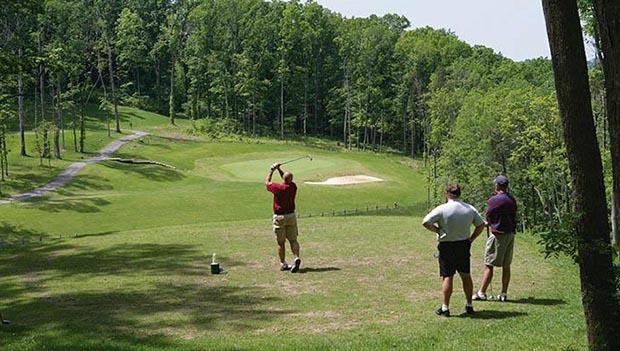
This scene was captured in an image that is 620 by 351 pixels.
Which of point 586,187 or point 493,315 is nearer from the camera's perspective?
point 586,187

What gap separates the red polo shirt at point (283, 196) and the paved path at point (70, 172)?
3498 centimetres

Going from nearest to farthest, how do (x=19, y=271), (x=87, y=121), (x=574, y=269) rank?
(x=574, y=269) → (x=19, y=271) → (x=87, y=121)

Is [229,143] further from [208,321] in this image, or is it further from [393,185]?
[208,321]

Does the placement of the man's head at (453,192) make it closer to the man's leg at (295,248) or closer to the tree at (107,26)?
the man's leg at (295,248)

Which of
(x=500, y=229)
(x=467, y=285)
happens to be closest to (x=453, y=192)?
(x=467, y=285)

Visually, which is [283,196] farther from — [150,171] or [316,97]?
[316,97]

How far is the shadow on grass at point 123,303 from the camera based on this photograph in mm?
9992

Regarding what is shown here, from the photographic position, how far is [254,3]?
110438mm

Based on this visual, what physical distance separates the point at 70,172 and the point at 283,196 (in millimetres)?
46729

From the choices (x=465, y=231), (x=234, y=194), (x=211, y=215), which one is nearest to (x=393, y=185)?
(x=234, y=194)

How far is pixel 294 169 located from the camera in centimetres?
6588

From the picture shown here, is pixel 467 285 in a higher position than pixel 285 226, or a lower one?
lower

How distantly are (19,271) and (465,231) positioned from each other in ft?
38.3

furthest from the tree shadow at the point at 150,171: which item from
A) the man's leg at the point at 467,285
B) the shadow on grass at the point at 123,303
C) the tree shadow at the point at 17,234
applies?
the man's leg at the point at 467,285
